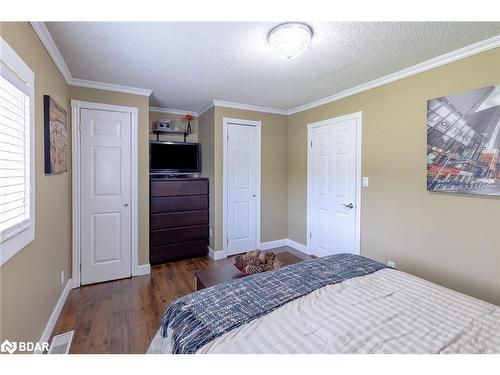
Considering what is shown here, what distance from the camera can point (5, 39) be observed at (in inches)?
47.1

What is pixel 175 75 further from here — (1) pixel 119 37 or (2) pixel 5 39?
(2) pixel 5 39

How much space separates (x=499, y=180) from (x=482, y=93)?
0.68 meters

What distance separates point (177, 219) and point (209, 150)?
1.13 meters

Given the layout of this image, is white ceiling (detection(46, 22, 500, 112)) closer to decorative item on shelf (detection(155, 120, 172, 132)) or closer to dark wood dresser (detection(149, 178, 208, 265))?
decorative item on shelf (detection(155, 120, 172, 132))

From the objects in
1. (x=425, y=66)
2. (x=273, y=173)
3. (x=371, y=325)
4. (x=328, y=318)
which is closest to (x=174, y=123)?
(x=273, y=173)

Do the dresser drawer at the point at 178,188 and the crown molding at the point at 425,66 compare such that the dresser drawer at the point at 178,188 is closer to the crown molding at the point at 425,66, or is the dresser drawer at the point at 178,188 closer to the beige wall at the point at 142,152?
the beige wall at the point at 142,152

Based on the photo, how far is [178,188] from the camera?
345cm

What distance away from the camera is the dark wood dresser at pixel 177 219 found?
3293 mm

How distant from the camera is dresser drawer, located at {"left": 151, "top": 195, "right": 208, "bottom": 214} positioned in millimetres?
3301

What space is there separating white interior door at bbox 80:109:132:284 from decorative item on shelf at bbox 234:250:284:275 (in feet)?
5.26

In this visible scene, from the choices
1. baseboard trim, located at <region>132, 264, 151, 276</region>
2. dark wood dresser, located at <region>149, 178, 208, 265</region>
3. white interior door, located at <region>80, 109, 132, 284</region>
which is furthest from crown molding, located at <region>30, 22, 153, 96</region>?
baseboard trim, located at <region>132, 264, 151, 276</region>

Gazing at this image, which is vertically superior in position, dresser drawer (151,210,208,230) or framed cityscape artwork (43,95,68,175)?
framed cityscape artwork (43,95,68,175)

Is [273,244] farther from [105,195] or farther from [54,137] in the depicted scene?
[54,137]
